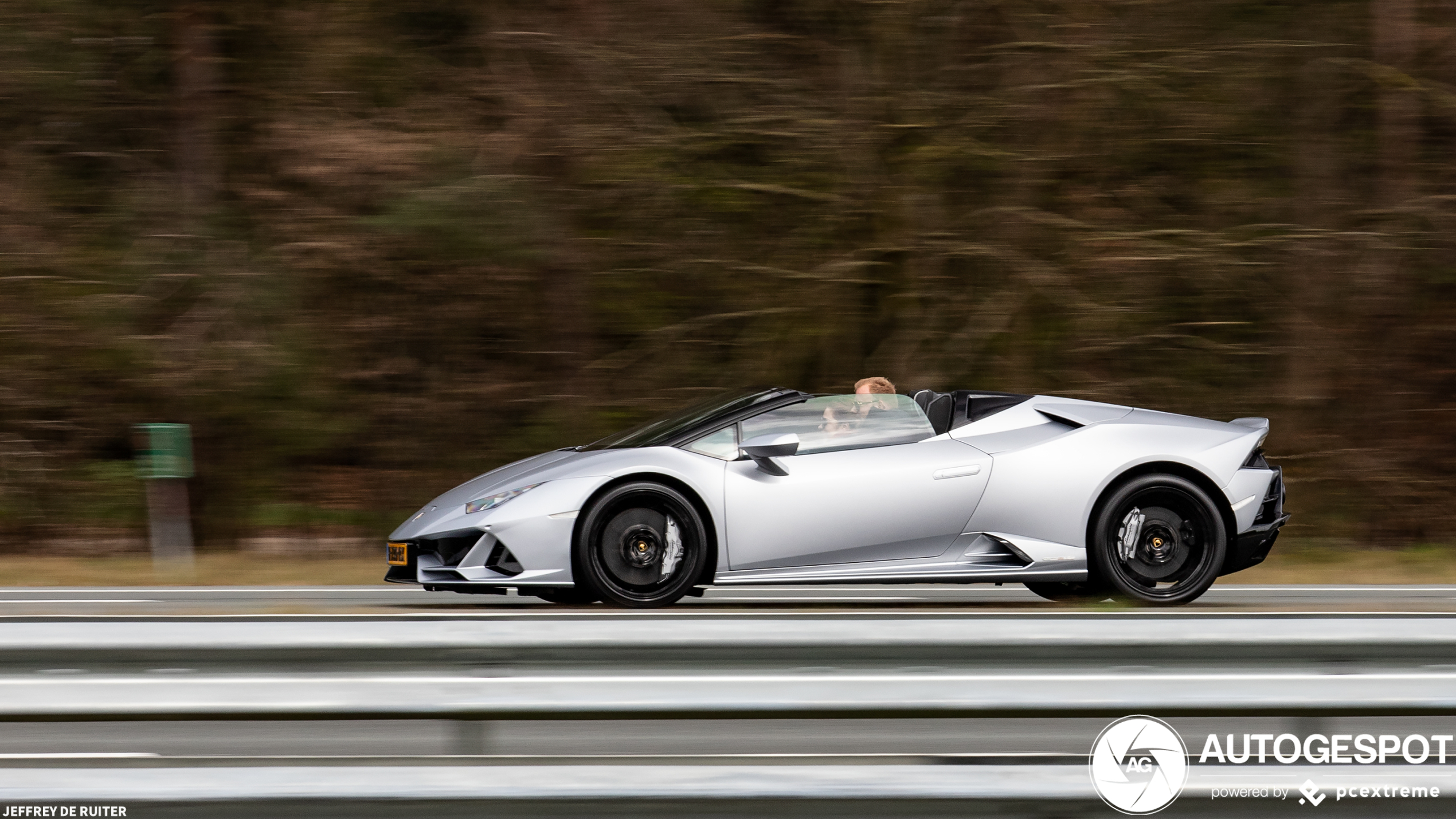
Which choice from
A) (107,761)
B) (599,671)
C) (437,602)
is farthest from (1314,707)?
(437,602)

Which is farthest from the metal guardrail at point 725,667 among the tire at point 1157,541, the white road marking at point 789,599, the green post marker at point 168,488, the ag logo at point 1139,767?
the green post marker at point 168,488

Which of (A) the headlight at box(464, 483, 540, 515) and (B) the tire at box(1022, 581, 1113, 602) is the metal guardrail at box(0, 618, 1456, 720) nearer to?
(A) the headlight at box(464, 483, 540, 515)

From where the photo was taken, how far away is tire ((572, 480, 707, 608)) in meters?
6.44

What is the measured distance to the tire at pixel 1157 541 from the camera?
6578 millimetres

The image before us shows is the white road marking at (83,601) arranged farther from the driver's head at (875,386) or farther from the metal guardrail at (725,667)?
the metal guardrail at (725,667)

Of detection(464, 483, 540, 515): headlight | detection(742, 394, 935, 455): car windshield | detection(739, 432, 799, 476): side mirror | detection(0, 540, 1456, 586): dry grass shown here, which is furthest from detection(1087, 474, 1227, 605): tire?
detection(464, 483, 540, 515): headlight

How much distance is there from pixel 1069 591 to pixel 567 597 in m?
2.45

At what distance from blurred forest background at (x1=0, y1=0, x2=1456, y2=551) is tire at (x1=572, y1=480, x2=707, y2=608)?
513 cm

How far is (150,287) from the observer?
11.7 metres

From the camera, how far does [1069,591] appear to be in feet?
23.9

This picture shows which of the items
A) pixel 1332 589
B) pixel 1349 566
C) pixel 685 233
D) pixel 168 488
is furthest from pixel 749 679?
pixel 685 233

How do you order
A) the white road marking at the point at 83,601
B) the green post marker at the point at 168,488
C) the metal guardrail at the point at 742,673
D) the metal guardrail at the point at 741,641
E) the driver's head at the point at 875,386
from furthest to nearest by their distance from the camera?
the green post marker at the point at 168,488
the white road marking at the point at 83,601
the driver's head at the point at 875,386
the metal guardrail at the point at 741,641
the metal guardrail at the point at 742,673

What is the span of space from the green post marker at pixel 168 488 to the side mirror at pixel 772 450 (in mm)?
4868

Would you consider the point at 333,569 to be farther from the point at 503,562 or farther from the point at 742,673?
the point at 742,673
